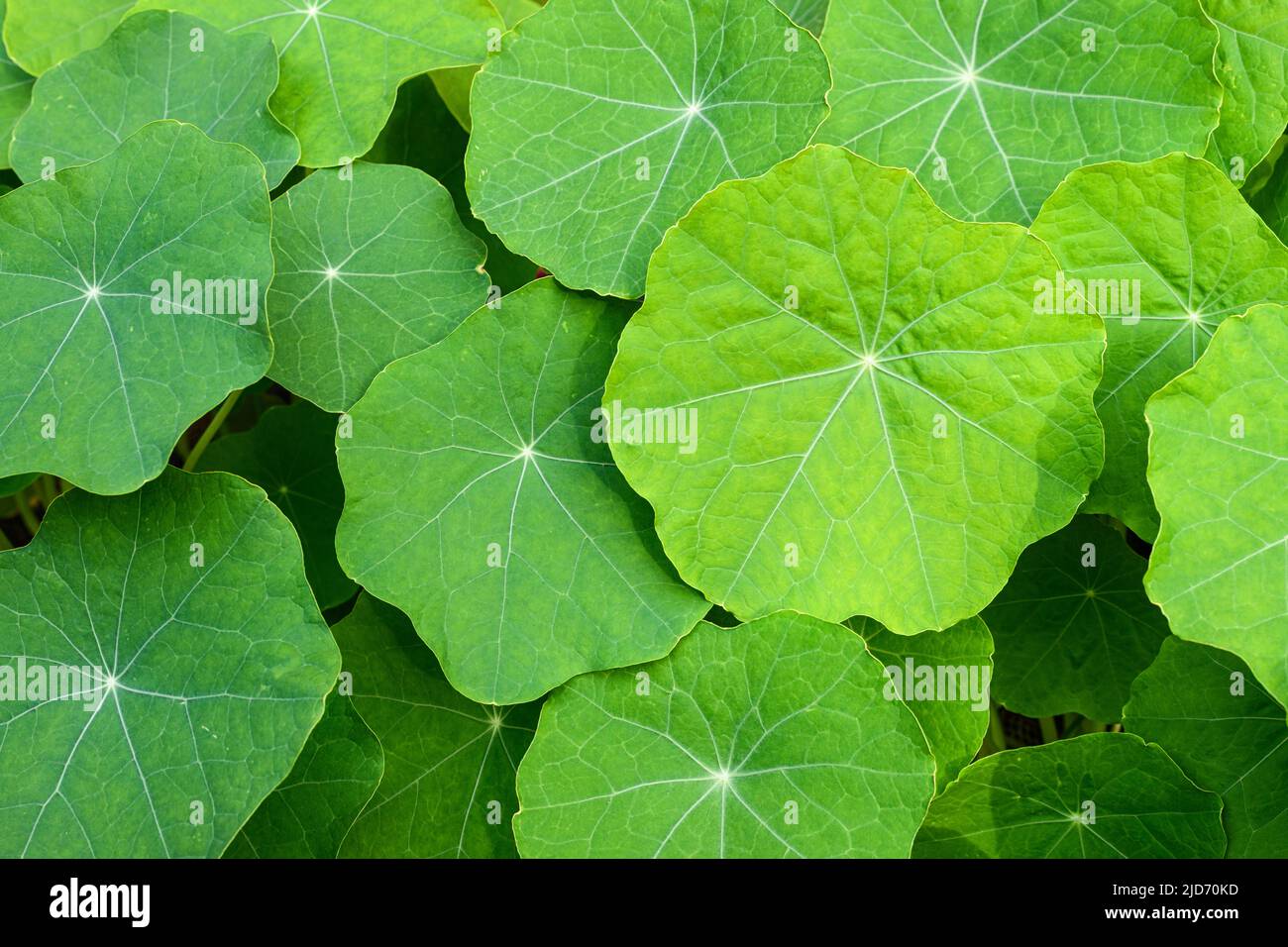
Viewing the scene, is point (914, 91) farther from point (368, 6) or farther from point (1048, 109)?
point (368, 6)

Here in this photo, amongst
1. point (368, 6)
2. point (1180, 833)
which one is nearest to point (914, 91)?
point (368, 6)

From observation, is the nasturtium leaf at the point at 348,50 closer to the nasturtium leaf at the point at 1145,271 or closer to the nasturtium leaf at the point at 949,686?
the nasturtium leaf at the point at 1145,271

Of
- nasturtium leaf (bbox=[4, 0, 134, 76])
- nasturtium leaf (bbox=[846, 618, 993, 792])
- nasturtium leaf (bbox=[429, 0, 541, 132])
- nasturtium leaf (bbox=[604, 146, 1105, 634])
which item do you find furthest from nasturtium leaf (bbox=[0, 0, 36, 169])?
nasturtium leaf (bbox=[846, 618, 993, 792])

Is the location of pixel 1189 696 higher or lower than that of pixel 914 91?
lower

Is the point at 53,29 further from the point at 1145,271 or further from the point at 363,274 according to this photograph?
the point at 1145,271
